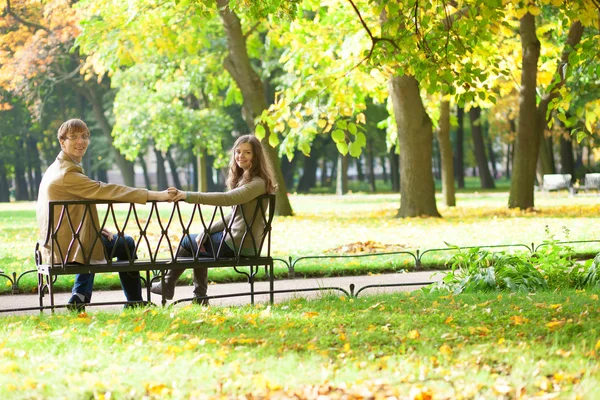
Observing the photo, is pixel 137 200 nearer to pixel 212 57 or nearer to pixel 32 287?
pixel 32 287

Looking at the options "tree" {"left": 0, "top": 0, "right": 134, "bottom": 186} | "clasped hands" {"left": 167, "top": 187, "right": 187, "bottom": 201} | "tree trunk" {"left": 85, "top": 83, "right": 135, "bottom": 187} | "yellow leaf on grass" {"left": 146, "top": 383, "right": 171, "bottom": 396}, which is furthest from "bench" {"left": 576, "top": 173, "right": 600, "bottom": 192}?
"yellow leaf on grass" {"left": 146, "top": 383, "right": 171, "bottom": 396}

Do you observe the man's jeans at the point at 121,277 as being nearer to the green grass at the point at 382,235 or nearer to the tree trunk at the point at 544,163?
the green grass at the point at 382,235

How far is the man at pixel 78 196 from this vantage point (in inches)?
310

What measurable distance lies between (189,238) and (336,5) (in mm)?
14843

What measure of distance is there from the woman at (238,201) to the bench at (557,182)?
1115 inches

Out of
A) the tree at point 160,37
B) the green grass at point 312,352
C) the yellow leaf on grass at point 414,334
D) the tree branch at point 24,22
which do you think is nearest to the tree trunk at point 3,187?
the tree branch at point 24,22

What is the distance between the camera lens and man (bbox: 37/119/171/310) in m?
7.88

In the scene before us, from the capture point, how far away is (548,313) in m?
7.02

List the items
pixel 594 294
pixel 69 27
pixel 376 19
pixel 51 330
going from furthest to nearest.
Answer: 1. pixel 69 27
2. pixel 376 19
3. pixel 594 294
4. pixel 51 330

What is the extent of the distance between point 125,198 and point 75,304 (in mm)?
984

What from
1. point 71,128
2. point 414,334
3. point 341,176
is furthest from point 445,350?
point 341,176

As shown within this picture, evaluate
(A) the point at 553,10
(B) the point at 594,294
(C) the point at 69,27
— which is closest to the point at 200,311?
(B) the point at 594,294

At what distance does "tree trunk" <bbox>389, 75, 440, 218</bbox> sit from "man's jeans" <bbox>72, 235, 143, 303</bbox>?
13969 millimetres

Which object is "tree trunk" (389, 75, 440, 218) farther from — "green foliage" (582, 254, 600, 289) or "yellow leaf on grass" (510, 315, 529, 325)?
"yellow leaf on grass" (510, 315, 529, 325)
